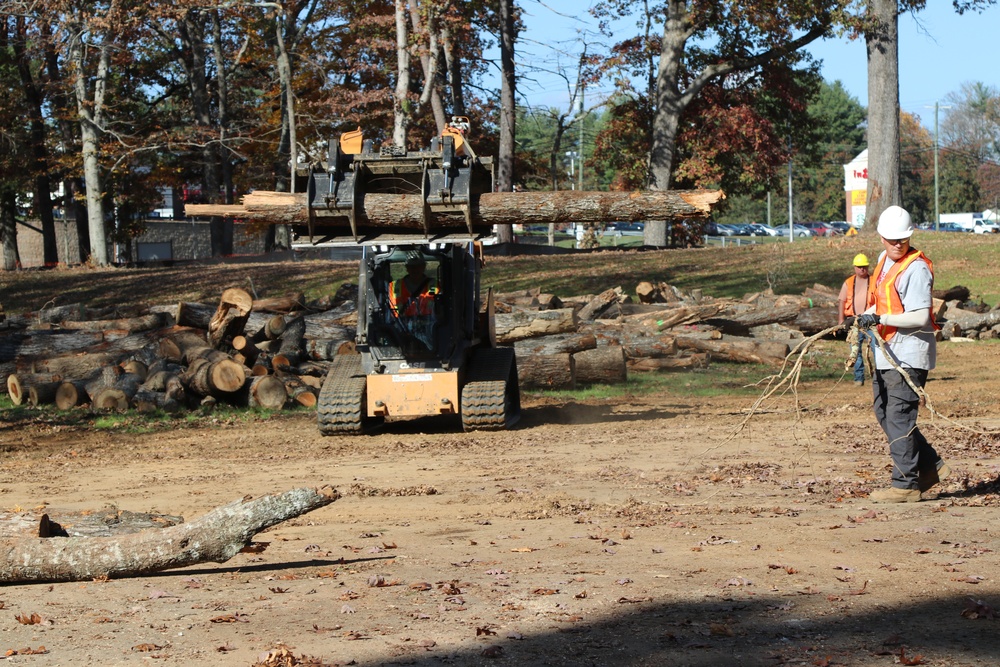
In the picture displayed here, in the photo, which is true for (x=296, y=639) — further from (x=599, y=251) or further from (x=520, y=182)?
(x=520, y=182)

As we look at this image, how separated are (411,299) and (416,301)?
61 millimetres

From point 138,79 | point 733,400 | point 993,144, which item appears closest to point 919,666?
point 733,400

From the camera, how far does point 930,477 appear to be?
848 centimetres

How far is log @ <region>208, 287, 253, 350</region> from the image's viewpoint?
18062mm

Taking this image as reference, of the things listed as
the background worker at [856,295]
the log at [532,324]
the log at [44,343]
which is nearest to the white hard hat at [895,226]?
the background worker at [856,295]

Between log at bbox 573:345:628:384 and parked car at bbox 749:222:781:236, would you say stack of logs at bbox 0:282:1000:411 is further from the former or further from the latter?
parked car at bbox 749:222:781:236

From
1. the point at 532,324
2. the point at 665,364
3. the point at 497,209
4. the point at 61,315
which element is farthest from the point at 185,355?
the point at 665,364

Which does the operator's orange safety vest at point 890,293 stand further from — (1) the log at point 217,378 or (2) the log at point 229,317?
(2) the log at point 229,317

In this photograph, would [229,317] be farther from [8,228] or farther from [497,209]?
[8,228]

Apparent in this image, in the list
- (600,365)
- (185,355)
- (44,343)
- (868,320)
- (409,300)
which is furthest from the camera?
(44,343)

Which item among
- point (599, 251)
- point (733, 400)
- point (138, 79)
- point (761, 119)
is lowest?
point (733, 400)

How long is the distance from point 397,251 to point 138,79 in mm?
34552

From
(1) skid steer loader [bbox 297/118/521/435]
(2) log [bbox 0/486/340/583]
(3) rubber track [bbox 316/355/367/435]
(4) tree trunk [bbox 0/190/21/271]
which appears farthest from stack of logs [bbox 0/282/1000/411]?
(4) tree trunk [bbox 0/190/21/271]

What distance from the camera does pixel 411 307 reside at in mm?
13555
